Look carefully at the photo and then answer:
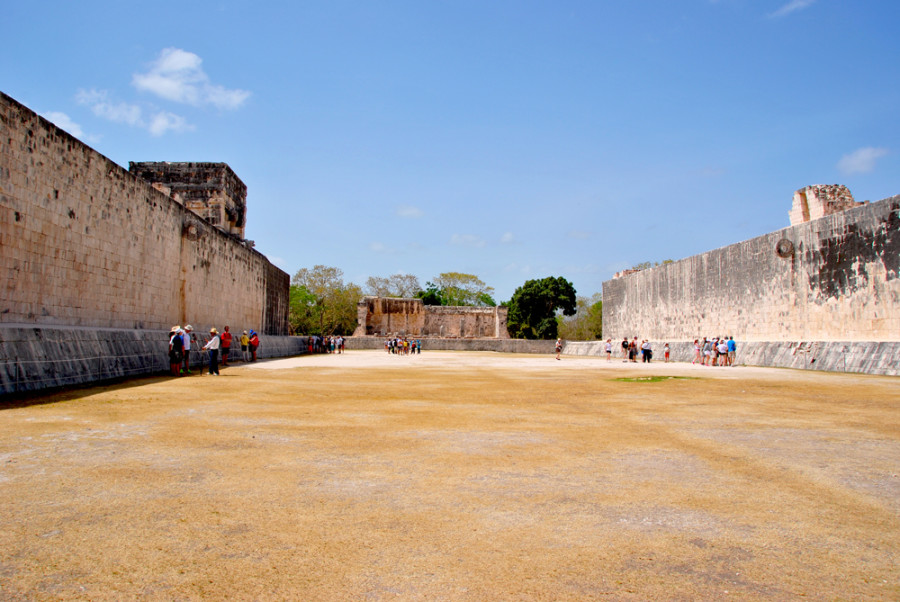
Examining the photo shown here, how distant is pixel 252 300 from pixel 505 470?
829 inches

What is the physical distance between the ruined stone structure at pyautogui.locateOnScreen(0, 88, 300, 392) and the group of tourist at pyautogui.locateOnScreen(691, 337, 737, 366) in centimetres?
1618

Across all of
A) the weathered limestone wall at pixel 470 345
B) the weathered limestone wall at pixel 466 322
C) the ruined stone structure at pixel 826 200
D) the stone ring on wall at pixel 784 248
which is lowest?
the weathered limestone wall at pixel 470 345

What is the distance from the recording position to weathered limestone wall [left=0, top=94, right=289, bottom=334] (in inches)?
363

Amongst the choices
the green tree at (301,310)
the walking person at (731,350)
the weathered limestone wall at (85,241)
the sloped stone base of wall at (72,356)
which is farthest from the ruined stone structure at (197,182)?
the green tree at (301,310)

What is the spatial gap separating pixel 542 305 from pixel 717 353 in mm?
36585

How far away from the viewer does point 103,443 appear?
4426 mm

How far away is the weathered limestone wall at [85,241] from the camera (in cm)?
923

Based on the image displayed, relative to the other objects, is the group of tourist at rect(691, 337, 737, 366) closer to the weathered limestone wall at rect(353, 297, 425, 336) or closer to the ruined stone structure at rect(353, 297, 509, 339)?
the ruined stone structure at rect(353, 297, 509, 339)

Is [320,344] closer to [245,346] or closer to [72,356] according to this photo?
[245,346]

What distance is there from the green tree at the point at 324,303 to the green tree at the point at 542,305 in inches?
636

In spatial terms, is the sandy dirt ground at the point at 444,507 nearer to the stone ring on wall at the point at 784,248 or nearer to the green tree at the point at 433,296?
the stone ring on wall at the point at 784,248

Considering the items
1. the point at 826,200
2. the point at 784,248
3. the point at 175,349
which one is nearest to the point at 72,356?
the point at 175,349

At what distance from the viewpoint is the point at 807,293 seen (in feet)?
56.6

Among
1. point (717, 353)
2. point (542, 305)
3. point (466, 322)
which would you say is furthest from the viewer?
point (542, 305)
